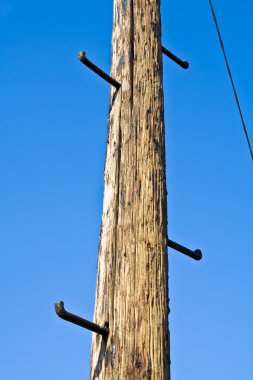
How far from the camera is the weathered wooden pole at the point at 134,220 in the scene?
3.03 m

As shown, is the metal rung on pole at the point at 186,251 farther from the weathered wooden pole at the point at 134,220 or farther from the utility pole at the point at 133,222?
the weathered wooden pole at the point at 134,220

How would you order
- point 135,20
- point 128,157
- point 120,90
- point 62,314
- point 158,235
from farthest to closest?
point 135,20 → point 120,90 → point 128,157 → point 158,235 → point 62,314

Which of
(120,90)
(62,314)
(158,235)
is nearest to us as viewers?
(62,314)

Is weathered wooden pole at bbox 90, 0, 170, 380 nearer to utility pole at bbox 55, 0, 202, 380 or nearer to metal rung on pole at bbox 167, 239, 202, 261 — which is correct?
utility pole at bbox 55, 0, 202, 380

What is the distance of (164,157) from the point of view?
3.65 meters

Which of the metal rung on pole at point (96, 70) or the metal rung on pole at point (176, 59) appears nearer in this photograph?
the metal rung on pole at point (96, 70)

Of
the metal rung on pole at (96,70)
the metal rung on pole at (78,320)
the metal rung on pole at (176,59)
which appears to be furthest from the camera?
the metal rung on pole at (176,59)

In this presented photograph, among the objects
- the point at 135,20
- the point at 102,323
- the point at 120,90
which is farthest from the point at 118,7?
the point at 102,323

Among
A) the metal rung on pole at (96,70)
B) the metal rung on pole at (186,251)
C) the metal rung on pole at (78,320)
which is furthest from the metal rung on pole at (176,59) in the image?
the metal rung on pole at (78,320)

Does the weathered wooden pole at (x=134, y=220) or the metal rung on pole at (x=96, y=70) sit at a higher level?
the metal rung on pole at (x=96, y=70)

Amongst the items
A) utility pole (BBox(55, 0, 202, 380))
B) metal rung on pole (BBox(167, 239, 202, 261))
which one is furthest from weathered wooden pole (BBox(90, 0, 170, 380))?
metal rung on pole (BBox(167, 239, 202, 261))

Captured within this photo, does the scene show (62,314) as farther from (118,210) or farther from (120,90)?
(120,90)

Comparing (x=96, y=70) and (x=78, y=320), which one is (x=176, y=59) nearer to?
(x=96, y=70)

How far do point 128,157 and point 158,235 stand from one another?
472 millimetres
